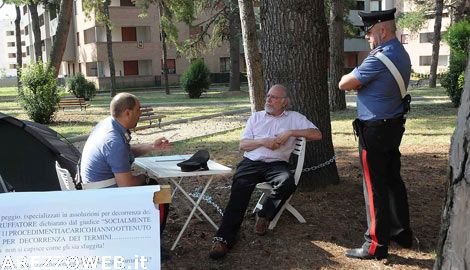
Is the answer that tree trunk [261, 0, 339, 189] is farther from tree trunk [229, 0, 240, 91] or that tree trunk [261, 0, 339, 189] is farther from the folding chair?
tree trunk [229, 0, 240, 91]

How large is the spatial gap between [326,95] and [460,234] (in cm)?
390

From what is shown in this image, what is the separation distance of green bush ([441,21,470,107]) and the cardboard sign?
551 inches

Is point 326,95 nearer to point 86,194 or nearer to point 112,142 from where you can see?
point 112,142

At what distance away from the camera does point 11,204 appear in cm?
274

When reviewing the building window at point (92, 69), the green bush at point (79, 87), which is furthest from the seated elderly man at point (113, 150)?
the building window at point (92, 69)

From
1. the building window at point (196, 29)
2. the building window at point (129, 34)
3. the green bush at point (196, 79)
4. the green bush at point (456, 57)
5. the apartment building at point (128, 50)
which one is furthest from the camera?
the building window at point (129, 34)

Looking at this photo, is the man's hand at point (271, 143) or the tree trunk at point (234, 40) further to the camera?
the tree trunk at point (234, 40)

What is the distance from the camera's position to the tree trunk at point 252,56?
1007 cm

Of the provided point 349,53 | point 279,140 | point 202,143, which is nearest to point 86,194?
point 279,140

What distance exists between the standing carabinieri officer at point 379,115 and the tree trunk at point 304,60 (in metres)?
1.59

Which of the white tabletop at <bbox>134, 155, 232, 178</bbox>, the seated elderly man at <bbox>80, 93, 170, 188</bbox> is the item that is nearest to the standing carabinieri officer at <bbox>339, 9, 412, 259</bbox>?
the white tabletop at <bbox>134, 155, 232, 178</bbox>

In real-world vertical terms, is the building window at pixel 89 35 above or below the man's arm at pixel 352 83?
above

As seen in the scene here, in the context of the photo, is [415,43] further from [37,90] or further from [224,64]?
[37,90]

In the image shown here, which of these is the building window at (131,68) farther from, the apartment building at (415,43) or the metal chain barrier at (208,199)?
the metal chain barrier at (208,199)
